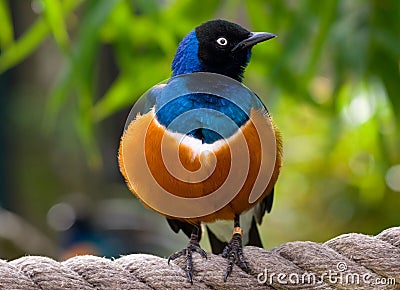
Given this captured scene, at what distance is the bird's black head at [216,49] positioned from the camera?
2156 mm

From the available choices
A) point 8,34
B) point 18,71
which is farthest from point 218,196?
point 18,71

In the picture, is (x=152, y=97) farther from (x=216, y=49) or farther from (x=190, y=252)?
(x=190, y=252)

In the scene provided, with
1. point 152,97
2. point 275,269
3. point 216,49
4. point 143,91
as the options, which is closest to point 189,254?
point 275,269

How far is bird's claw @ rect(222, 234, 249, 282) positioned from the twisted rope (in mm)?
13

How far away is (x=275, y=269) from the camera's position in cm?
166

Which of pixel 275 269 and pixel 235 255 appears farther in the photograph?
pixel 235 255

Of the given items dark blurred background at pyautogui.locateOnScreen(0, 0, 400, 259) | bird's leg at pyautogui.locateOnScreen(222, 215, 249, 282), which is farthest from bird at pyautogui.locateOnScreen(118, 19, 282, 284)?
dark blurred background at pyautogui.locateOnScreen(0, 0, 400, 259)

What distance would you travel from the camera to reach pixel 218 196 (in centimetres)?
191

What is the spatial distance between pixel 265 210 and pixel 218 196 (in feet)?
1.66

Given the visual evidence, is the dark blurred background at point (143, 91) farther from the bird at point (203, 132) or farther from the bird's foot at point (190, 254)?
the bird's foot at point (190, 254)

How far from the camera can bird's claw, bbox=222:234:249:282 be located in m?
1.67

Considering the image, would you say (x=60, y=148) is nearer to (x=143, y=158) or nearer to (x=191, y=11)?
(x=191, y=11)

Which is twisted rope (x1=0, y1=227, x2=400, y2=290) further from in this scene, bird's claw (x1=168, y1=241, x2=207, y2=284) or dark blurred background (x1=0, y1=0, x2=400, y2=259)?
dark blurred background (x1=0, y1=0, x2=400, y2=259)

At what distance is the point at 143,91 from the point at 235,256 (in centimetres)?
123
